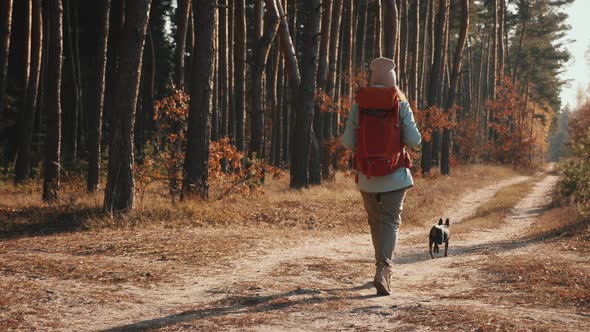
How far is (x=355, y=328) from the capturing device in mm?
5266

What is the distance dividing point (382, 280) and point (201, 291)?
1915mm

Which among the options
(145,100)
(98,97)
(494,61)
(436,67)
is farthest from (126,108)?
(494,61)

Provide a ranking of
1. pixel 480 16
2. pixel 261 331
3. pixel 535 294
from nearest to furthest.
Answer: pixel 261 331, pixel 535 294, pixel 480 16

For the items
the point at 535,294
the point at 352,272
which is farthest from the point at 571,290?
the point at 352,272

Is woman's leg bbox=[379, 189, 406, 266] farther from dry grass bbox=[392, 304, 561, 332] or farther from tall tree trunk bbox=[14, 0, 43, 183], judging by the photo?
tall tree trunk bbox=[14, 0, 43, 183]

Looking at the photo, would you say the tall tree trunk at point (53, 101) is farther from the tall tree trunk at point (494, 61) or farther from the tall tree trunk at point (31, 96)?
the tall tree trunk at point (494, 61)

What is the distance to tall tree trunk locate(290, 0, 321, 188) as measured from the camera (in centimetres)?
2031

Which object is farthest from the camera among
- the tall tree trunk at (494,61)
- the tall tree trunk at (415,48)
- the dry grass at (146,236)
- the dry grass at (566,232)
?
the tall tree trunk at (494,61)

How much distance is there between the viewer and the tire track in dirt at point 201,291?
5.72 m

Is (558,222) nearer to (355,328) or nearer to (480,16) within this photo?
(355,328)

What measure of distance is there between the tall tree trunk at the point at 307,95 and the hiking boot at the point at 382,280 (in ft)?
45.9

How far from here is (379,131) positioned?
6.48 metres

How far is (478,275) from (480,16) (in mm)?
46737

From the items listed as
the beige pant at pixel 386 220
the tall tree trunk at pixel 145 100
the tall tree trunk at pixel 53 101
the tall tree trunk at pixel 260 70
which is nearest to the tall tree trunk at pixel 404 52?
the tall tree trunk at pixel 145 100
